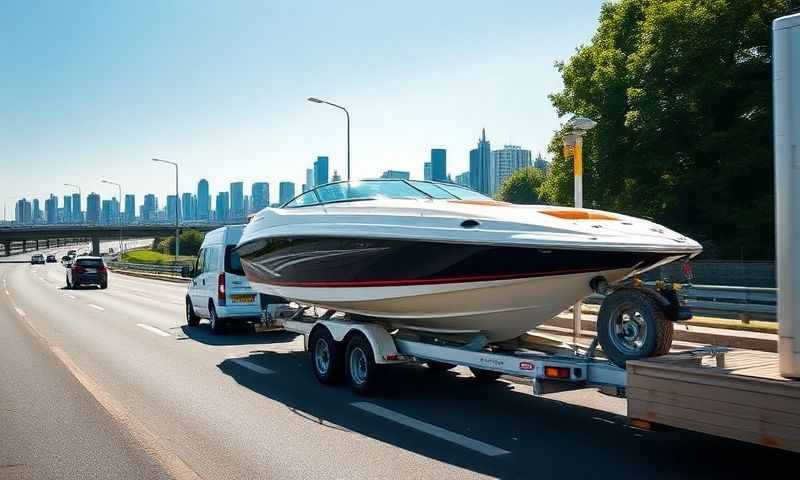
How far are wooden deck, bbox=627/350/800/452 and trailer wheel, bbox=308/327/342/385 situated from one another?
452 centimetres

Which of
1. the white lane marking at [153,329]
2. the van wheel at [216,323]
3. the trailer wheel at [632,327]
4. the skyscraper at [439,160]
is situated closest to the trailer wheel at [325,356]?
the trailer wheel at [632,327]

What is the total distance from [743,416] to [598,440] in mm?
2097

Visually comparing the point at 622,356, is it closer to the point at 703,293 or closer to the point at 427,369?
the point at 427,369

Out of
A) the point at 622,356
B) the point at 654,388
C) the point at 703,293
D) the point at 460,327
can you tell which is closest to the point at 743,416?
the point at 654,388

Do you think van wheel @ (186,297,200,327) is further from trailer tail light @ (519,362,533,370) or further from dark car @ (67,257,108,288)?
dark car @ (67,257,108,288)

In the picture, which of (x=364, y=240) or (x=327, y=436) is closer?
(x=327, y=436)

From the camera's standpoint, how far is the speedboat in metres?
6.45

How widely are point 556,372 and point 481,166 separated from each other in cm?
17369

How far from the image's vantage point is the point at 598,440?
6359mm

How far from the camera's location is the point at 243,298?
14.7 metres

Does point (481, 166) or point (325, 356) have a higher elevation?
point (481, 166)

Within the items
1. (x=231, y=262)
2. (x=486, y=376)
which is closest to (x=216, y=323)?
(x=231, y=262)

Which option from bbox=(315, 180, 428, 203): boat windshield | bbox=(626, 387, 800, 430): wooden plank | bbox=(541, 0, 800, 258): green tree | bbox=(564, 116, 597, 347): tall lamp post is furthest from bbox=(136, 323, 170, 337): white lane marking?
bbox=(541, 0, 800, 258): green tree

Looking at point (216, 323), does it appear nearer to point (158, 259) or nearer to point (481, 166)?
point (158, 259)
